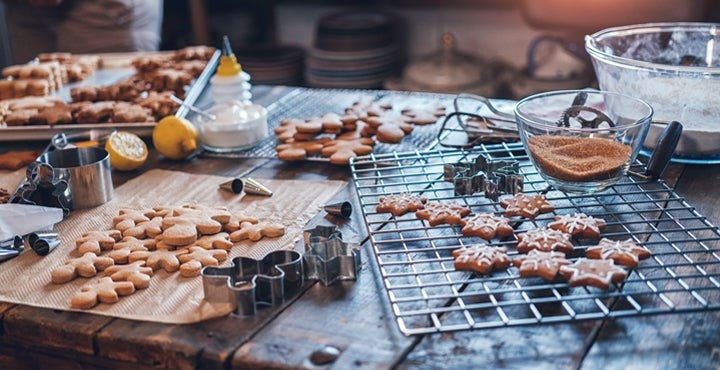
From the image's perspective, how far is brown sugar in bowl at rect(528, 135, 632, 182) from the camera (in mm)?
1468

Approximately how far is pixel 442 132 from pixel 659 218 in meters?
0.63

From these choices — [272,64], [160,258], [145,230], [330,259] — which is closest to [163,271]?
[160,258]

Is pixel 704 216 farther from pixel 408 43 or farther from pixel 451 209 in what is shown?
pixel 408 43

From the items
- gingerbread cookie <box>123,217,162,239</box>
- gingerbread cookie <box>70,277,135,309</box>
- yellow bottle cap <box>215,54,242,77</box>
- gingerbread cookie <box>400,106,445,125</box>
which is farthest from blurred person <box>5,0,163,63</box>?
gingerbread cookie <box>70,277,135,309</box>

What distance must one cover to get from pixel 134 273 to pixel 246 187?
15.7 inches

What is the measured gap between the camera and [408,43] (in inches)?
159

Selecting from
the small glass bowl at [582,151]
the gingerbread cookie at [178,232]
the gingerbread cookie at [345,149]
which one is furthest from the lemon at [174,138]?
the small glass bowl at [582,151]

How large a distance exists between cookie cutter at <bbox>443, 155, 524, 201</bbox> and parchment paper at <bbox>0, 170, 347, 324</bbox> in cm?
24

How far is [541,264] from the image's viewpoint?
1188mm

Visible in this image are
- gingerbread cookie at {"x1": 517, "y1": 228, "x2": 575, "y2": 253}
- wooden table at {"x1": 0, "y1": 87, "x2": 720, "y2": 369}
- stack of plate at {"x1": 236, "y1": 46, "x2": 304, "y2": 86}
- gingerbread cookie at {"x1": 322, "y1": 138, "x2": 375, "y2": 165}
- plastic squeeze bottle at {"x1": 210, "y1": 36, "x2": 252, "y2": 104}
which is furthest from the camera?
stack of plate at {"x1": 236, "y1": 46, "x2": 304, "y2": 86}

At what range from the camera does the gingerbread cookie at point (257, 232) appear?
142 centimetres

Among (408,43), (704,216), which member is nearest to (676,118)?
(704,216)

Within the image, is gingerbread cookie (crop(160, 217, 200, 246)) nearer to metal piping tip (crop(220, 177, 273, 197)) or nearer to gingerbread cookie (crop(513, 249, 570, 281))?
metal piping tip (crop(220, 177, 273, 197))

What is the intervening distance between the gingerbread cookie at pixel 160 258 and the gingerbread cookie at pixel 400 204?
1.09 feet
